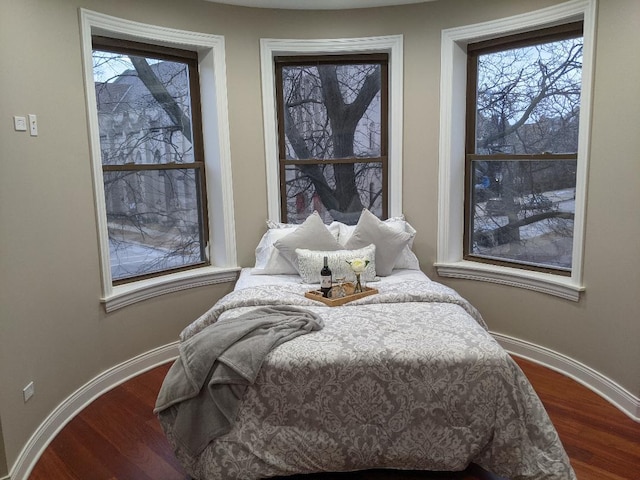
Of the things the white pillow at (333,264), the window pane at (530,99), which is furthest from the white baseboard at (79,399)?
the window pane at (530,99)

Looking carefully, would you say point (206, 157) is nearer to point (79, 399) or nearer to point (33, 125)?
point (33, 125)

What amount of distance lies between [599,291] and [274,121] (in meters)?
2.52

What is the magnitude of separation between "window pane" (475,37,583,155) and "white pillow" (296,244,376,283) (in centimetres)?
129

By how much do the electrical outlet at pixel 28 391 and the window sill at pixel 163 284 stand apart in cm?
75

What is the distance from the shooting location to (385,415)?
2.35 m

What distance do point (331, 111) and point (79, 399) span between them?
8.88 feet

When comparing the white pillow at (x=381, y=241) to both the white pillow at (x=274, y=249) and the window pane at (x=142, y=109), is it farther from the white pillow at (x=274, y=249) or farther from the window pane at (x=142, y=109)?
the window pane at (x=142, y=109)

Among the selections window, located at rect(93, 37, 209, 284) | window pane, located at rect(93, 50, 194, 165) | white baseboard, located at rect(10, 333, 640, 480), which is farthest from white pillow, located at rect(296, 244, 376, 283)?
window pane, located at rect(93, 50, 194, 165)

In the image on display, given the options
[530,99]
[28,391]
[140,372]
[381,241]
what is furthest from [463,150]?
[28,391]

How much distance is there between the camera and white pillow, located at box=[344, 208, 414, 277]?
3.72m

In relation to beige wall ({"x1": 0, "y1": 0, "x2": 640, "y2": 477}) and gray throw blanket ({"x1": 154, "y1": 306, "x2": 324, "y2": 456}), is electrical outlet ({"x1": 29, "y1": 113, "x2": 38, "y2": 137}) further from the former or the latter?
gray throw blanket ({"x1": 154, "y1": 306, "x2": 324, "y2": 456})

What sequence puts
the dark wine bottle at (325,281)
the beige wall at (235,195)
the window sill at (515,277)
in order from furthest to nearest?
the window sill at (515,277)
the dark wine bottle at (325,281)
the beige wall at (235,195)

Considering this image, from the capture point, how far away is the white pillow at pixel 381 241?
3.72m

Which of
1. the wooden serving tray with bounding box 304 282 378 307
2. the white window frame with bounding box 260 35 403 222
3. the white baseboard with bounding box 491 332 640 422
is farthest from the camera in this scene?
the white window frame with bounding box 260 35 403 222
